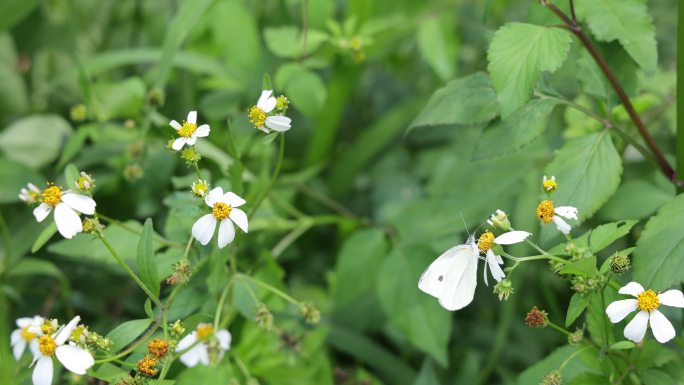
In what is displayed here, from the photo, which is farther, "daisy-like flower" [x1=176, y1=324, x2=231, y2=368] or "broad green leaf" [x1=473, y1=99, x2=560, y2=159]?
"broad green leaf" [x1=473, y1=99, x2=560, y2=159]

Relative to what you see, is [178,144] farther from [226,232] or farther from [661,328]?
[661,328]

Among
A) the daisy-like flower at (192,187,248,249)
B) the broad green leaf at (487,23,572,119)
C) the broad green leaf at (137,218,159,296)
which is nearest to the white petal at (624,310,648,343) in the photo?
the broad green leaf at (487,23,572,119)

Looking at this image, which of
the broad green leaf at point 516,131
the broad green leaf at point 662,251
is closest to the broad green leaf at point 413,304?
the broad green leaf at point 516,131

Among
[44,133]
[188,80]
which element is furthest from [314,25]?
[44,133]

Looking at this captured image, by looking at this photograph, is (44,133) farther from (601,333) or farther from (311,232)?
(601,333)

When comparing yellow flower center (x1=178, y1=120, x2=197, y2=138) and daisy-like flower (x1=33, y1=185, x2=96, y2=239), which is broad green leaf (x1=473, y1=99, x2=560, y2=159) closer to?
yellow flower center (x1=178, y1=120, x2=197, y2=138)

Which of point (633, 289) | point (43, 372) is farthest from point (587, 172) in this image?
point (43, 372)
